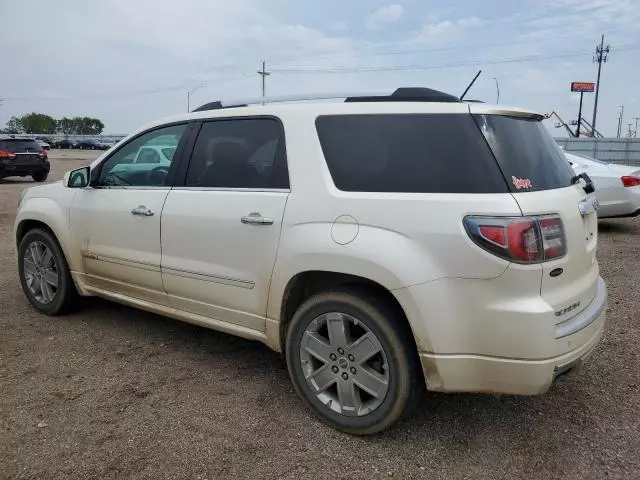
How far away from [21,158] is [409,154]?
18580mm

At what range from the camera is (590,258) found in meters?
2.90

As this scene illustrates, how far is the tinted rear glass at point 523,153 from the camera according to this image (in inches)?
102

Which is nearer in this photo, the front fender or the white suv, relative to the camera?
the white suv

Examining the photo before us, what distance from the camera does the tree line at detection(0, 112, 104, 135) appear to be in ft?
355

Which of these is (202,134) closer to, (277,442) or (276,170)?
(276,170)

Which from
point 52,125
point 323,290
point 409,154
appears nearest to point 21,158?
point 323,290

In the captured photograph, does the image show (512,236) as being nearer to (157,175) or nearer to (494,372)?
(494,372)

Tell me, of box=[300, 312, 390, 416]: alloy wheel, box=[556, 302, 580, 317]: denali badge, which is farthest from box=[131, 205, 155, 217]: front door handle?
box=[556, 302, 580, 317]: denali badge

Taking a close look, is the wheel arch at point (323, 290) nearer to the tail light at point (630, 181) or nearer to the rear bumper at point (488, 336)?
the rear bumper at point (488, 336)

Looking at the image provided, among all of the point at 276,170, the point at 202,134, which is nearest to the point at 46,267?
the point at 202,134

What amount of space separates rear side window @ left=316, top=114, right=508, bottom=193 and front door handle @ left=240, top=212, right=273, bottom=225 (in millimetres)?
464

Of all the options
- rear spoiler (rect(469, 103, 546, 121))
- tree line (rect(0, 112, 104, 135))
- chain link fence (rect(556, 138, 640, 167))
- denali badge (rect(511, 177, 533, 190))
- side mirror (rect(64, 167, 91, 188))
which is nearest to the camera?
denali badge (rect(511, 177, 533, 190))

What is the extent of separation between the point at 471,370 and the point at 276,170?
1527 millimetres

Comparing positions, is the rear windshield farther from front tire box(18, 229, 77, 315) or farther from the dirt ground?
the dirt ground
